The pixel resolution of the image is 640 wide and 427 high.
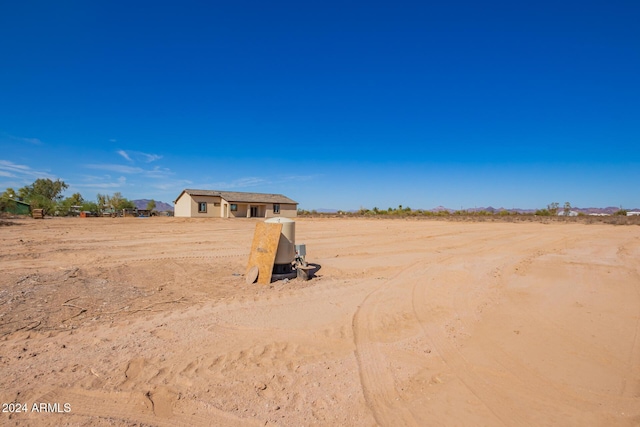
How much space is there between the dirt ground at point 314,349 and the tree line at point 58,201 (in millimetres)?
37339

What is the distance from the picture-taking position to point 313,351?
4312mm

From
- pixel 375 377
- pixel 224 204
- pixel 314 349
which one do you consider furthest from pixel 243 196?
pixel 375 377

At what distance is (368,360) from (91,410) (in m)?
2.91

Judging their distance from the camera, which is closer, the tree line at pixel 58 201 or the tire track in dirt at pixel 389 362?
the tire track in dirt at pixel 389 362

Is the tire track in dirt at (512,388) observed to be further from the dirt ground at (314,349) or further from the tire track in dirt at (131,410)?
the tire track in dirt at (131,410)

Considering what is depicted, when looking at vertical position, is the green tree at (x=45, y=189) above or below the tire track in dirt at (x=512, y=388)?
above

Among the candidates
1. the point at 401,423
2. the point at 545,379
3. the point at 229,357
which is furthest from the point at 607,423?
the point at 229,357

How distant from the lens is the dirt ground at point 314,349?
3107 mm

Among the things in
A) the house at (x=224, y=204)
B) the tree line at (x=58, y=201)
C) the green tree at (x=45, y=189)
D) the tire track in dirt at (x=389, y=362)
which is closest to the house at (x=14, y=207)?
the tree line at (x=58, y=201)

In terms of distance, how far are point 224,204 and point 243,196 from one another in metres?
3.42

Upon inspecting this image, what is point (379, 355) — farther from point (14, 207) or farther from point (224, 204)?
point (14, 207)

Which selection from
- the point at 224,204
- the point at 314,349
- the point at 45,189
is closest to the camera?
the point at 314,349

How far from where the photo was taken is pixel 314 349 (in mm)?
4371

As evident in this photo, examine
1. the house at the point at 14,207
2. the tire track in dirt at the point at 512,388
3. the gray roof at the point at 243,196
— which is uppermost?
the gray roof at the point at 243,196
